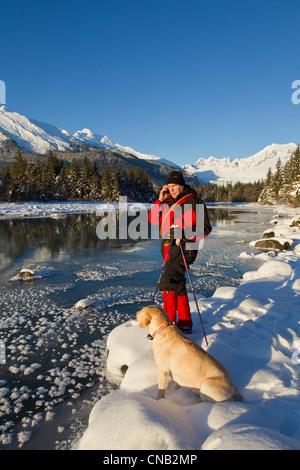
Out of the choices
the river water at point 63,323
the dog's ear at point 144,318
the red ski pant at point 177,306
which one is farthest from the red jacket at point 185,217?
the river water at point 63,323

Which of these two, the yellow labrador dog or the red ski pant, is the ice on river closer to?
the yellow labrador dog

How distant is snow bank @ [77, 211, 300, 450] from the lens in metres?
1.87

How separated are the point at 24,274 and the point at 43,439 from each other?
7.01 m

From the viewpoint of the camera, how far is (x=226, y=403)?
229 centimetres

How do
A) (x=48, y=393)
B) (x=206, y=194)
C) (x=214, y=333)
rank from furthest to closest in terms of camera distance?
(x=206, y=194), (x=214, y=333), (x=48, y=393)

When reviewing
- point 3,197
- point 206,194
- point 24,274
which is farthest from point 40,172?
point 206,194

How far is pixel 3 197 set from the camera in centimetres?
4872

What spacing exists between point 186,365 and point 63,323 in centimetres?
378

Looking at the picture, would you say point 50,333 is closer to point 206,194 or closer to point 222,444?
point 222,444

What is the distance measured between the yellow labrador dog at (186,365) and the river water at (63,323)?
1.31 meters

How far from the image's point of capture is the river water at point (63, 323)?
3006 mm

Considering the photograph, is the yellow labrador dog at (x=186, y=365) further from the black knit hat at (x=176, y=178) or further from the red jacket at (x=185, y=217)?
the black knit hat at (x=176, y=178)

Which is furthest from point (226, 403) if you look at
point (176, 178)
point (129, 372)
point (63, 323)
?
point (63, 323)

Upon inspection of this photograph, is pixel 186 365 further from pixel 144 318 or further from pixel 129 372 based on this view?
pixel 129 372
